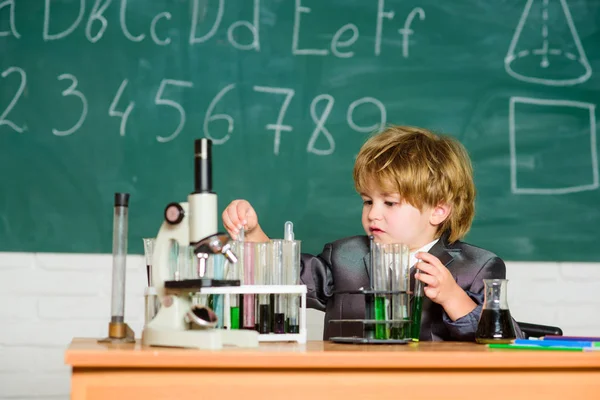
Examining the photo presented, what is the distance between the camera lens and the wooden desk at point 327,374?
1.07m

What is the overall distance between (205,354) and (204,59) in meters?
1.61

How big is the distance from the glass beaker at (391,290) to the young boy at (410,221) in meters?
0.32

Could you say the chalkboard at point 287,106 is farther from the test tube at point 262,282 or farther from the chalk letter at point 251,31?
the test tube at point 262,282

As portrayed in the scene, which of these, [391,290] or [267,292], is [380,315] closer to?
[391,290]

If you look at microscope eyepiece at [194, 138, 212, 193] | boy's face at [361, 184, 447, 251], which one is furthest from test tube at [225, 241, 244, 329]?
boy's face at [361, 184, 447, 251]

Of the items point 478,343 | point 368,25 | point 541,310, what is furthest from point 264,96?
point 478,343

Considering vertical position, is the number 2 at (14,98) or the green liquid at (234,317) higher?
the number 2 at (14,98)

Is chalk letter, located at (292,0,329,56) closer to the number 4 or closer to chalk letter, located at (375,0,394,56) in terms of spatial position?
chalk letter, located at (375,0,394,56)

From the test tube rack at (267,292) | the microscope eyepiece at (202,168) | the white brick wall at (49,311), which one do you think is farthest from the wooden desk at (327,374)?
the white brick wall at (49,311)

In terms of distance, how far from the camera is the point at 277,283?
4.50ft

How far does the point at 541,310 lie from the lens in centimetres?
268

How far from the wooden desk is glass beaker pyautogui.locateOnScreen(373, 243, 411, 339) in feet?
0.48

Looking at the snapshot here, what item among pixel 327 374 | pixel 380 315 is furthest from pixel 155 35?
pixel 327 374

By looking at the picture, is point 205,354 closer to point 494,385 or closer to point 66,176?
point 494,385
